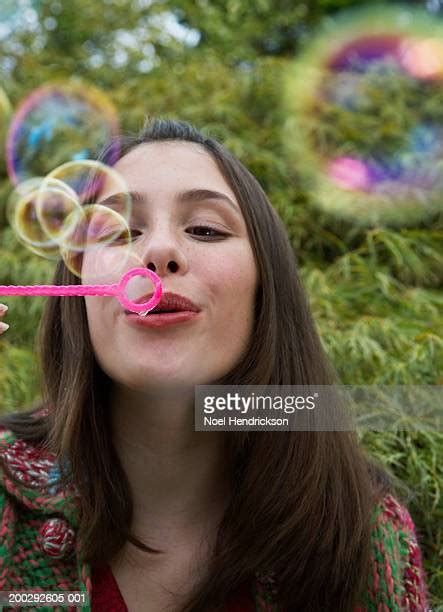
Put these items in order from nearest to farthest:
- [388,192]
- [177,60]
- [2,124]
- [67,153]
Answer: [2,124] → [388,192] → [67,153] → [177,60]

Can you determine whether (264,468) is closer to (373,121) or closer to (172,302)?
(172,302)

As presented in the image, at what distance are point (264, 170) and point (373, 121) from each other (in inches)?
18.4

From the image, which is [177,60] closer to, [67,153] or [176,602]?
[67,153]

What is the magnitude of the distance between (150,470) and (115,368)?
20cm

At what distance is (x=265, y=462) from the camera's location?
1.01m

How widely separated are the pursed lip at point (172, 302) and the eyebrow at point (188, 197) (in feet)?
0.49

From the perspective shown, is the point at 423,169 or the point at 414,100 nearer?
the point at 423,169

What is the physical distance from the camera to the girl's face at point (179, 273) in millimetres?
900

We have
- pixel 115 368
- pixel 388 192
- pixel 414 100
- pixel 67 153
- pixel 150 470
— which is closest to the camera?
pixel 115 368

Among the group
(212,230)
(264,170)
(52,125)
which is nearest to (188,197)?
(212,230)

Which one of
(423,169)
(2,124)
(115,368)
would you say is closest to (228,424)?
(115,368)

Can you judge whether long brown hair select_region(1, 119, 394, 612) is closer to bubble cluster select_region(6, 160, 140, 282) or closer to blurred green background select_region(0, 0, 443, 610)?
bubble cluster select_region(6, 160, 140, 282)

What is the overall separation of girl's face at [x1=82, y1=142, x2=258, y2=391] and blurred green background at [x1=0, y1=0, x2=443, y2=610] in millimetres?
534

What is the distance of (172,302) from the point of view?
899 mm
